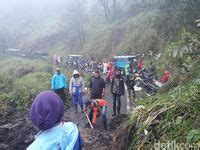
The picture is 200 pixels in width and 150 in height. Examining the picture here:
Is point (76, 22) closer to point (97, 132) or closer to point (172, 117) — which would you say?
point (97, 132)

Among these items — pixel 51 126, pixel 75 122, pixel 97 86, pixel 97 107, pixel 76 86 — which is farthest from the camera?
pixel 76 86

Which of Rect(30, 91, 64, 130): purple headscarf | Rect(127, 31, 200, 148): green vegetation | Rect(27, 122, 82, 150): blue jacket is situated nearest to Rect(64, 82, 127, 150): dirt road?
Rect(127, 31, 200, 148): green vegetation

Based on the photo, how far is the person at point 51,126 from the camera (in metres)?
3.24

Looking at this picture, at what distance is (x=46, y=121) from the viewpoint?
3.24 metres

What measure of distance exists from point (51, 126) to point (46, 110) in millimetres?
177

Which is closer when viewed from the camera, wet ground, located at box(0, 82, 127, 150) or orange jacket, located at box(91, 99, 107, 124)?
wet ground, located at box(0, 82, 127, 150)

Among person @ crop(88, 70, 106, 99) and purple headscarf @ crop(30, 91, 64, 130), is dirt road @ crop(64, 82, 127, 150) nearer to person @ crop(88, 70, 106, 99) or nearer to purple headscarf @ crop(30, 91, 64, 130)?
person @ crop(88, 70, 106, 99)

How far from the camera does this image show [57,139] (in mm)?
3352

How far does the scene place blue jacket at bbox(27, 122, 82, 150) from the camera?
131 inches

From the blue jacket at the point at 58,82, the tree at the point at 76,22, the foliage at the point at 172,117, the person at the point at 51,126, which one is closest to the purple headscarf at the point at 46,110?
the person at the point at 51,126

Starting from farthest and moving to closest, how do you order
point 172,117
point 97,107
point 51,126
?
point 97,107 < point 172,117 < point 51,126

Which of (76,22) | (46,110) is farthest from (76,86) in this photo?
(76,22)

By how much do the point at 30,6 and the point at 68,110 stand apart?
88.6 meters

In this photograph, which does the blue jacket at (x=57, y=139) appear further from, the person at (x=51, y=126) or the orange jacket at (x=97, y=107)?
the orange jacket at (x=97, y=107)
